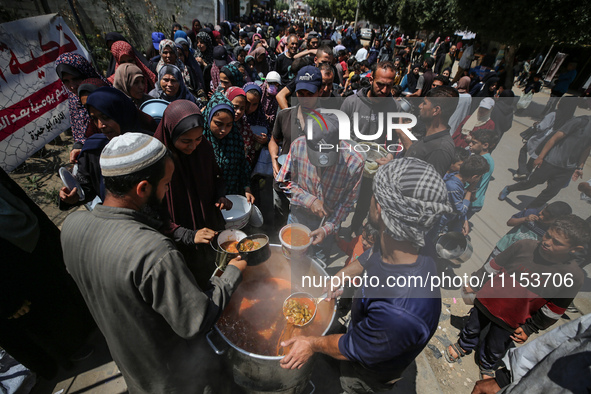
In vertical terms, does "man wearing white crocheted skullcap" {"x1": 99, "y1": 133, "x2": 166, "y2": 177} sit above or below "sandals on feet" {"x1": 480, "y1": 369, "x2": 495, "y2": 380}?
above

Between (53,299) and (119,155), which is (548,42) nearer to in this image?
(119,155)

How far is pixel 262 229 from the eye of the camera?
4.43 metres

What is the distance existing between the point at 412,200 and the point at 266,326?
1.73 meters

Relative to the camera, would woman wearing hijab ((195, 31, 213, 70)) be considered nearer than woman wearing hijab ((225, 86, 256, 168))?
No

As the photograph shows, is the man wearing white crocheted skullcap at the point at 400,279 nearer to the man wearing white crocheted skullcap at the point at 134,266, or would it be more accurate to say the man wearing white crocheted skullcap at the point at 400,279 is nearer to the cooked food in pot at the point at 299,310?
the cooked food in pot at the point at 299,310

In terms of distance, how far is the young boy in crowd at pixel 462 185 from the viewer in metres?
3.31

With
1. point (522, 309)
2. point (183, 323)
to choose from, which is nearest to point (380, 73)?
point (522, 309)

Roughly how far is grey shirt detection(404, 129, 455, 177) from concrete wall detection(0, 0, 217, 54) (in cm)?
1096

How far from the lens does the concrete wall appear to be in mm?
9203

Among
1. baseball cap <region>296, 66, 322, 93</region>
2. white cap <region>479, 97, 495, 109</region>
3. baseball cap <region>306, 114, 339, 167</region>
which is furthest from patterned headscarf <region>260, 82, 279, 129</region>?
white cap <region>479, 97, 495, 109</region>

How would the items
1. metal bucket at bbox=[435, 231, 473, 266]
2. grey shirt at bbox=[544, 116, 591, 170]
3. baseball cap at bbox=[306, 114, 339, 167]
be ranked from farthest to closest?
grey shirt at bbox=[544, 116, 591, 170]
metal bucket at bbox=[435, 231, 473, 266]
baseball cap at bbox=[306, 114, 339, 167]

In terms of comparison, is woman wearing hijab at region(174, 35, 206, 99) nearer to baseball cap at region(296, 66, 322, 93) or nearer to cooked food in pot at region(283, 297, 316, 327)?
baseball cap at region(296, 66, 322, 93)

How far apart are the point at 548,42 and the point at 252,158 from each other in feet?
37.1

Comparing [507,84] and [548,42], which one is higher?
[548,42]
